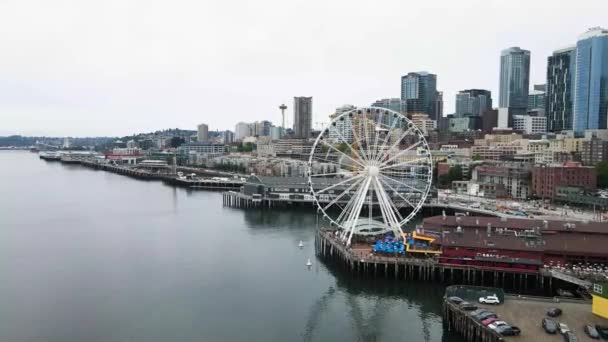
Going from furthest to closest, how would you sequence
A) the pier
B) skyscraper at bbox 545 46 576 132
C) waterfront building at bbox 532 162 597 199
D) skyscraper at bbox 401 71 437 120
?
1. skyscraper at bbox 401 71 437 120
2. skyscraper at bbox 545 46 576 132
3. waterfront building at bbox 532 162 597 199
4. the pier

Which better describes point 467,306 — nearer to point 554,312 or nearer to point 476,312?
point 476,312

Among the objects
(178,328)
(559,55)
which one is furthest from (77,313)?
(559,55)

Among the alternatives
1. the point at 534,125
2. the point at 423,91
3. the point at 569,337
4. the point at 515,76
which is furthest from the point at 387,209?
the point at 515,76

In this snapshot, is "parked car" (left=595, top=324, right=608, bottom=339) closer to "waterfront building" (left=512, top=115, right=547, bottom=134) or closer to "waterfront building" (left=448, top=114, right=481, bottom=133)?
"waterfront building" (left=512, top=115, right=547, bottom=134)

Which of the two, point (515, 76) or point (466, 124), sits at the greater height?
point (515, 76)

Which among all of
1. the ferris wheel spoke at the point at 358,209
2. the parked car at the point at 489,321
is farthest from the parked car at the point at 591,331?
the ferris wheel spoke at the point at 358,209

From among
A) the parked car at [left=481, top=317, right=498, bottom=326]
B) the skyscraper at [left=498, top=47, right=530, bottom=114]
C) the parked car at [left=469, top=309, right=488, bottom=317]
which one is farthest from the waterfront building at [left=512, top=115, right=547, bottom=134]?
the parked car at [left=481, top=317, right=498, bottom=326]

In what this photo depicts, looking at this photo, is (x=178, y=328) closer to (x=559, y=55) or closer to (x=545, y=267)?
(x=545, y=267)
